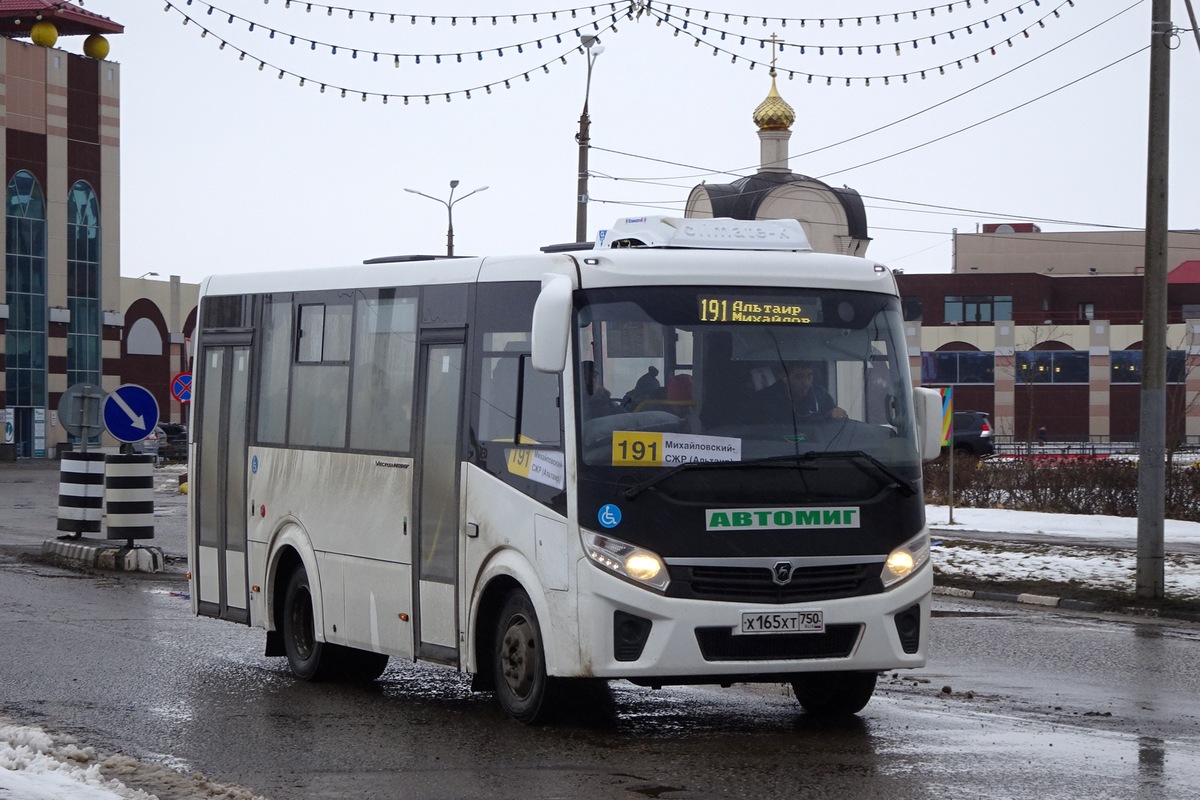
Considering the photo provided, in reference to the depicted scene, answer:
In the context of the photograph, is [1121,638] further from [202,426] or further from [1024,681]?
[202,426]

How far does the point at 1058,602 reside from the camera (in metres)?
17.8

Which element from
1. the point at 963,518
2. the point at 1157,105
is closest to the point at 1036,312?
the point at 963,518

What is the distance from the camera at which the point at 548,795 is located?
7.26 m

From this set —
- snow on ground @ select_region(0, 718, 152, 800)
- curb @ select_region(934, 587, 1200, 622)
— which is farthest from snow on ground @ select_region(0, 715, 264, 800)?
curb @ select_region(934, 587, 1200, 622)

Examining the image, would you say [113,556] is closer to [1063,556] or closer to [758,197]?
[1063,556]

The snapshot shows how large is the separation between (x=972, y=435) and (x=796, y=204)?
32.8 feet

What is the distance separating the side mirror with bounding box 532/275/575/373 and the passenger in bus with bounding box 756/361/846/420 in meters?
1.10

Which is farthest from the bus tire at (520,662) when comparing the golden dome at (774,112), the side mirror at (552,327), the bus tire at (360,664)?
the golden dome at (774,112)

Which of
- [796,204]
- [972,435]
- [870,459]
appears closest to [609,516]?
[870,459]

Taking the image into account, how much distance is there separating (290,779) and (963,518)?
23.0m

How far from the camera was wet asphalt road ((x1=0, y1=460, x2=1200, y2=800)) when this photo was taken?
297 inches

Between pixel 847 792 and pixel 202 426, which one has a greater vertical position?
pixel 202 426

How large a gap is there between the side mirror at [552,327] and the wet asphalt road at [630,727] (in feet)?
6.25

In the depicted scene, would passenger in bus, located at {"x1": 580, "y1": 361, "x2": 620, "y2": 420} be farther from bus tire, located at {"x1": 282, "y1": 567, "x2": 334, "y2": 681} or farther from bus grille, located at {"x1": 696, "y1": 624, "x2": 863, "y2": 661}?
bus tire, located at {"x1": 282, "y1": 567, "x2": 334, "y2": 681}
